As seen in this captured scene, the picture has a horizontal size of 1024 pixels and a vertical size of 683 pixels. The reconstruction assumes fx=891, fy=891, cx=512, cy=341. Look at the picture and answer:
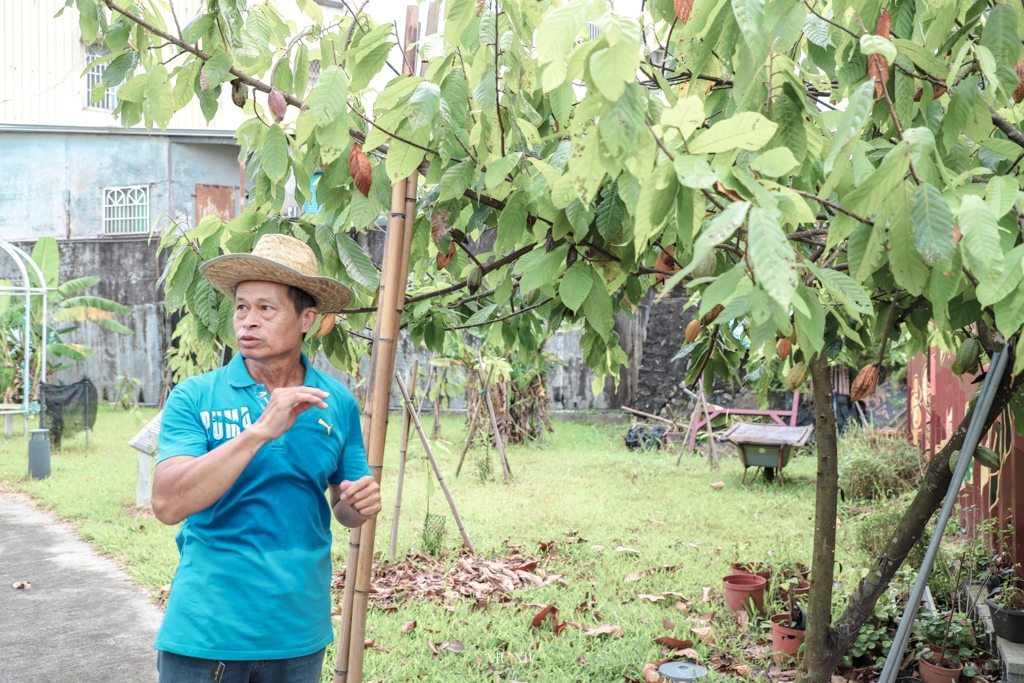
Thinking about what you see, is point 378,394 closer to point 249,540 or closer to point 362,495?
point 362,495

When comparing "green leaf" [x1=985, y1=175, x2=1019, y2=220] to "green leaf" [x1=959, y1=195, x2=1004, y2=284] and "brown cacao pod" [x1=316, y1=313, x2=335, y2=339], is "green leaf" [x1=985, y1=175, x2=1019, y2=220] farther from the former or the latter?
"brown cacao pod" [x1=316, y1=313, x2=335, y2=339]

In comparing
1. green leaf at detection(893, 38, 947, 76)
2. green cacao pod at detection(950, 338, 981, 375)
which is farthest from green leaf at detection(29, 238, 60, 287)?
green leaf at detection(893, 38, 947, 76)

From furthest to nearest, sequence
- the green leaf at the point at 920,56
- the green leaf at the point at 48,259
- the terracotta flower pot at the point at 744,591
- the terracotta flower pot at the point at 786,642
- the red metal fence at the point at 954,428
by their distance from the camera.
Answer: the green leaf at the point at 48,259, the terracotta flower pot at the point at 744,591, the red metal fence at the point at 954,428, the terracotta flower pot at the point at 786,642, the green leaf at the point at 920,56

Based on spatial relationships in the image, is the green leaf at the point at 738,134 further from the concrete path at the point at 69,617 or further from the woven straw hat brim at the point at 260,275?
the concrete path at the point at 69,617

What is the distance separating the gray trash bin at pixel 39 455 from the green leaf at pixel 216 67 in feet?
25.4

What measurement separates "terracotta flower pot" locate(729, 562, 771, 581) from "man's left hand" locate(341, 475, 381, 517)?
3.27 meters

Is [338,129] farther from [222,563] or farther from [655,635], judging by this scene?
[655,635]

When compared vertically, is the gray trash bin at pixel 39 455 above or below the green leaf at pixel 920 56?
below

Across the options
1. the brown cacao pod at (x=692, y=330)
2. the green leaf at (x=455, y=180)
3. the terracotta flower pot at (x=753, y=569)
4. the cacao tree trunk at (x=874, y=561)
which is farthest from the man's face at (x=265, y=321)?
the terracotta flower pot at (x=753, y=569)

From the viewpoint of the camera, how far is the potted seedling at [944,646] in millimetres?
3598

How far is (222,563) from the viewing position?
2002 mm

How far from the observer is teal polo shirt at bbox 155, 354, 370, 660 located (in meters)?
1.97

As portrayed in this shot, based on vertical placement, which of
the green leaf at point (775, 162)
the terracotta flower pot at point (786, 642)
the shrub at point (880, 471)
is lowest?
the terracotta flower pot at point (786, 642)

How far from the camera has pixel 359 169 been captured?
7.38 ft
